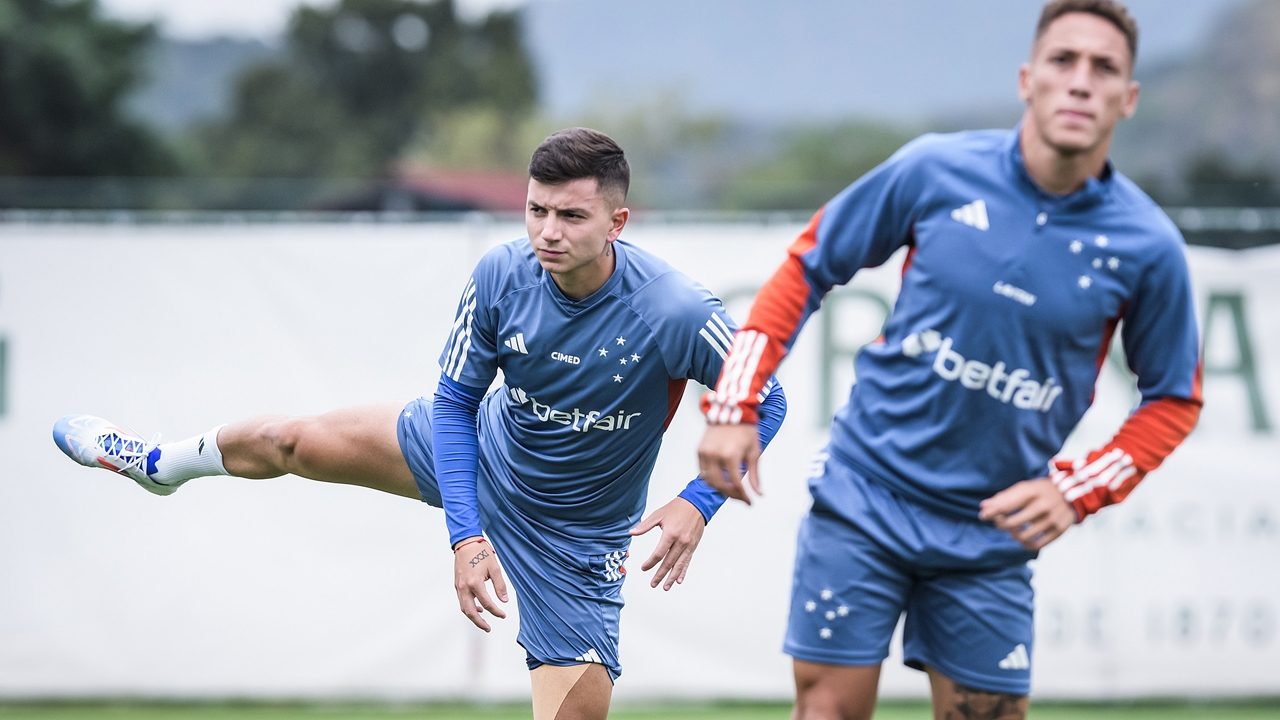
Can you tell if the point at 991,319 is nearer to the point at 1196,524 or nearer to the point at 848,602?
the point at 848,602

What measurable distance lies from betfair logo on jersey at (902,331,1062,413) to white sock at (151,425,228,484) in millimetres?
3012

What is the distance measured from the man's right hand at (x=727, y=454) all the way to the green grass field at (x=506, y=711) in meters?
4.36

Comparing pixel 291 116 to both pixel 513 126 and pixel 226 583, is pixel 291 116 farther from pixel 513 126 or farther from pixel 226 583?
pixel 226 583

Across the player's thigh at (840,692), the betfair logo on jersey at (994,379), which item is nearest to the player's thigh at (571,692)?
the player's thigh at (840,692)

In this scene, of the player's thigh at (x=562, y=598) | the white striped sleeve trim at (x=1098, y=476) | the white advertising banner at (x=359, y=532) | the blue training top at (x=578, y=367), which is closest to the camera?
the white striped sleeve trim at (x=1098, y=476)

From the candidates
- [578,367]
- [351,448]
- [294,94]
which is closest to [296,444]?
[351,448]

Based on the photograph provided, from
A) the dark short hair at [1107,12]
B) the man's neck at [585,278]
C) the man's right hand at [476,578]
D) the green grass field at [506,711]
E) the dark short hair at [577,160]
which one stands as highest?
the dark short hair at [1107,12]

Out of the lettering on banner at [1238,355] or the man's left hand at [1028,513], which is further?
the lettering on banner at [1238,355]

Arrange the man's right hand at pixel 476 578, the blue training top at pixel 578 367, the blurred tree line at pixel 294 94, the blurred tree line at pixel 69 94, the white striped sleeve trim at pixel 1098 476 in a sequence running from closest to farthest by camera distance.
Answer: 1. the white striped sleeve trim at pixel 1098 476
2. the man's right hand at pixel 476 578
3. the blue training top at pixel 578 367
4. the blurred tree line at pixel 69 94
5. the blurred tree line at pixel 294 94

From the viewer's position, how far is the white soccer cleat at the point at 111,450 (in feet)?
17.9

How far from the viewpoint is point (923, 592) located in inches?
148

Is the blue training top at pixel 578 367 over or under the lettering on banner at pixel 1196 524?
over

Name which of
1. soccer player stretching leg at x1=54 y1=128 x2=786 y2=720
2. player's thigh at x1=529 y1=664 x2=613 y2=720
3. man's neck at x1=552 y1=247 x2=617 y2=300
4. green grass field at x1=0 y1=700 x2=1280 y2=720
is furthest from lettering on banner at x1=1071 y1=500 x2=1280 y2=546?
man's neck at x1=552 y1=247 x2=617 y2=300

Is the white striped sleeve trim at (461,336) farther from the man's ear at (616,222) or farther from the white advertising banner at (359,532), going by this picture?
the white advertising banner at (359,532)
